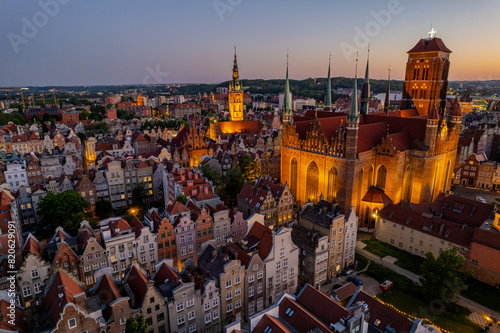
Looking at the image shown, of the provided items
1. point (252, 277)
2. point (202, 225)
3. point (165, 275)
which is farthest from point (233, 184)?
point (165, 275)

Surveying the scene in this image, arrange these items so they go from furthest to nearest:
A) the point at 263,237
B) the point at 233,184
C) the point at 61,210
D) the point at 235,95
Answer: the point at 235,95 < the point at 233,184 < the point at 61,210 < the point at 263,237

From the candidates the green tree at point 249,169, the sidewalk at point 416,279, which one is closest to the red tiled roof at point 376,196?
the sidewalk at point 416,279

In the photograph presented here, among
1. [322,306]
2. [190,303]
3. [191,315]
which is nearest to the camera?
[322,306]

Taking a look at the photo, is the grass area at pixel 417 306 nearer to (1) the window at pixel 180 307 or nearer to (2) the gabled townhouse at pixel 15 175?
(1) the window at pixel 180 307

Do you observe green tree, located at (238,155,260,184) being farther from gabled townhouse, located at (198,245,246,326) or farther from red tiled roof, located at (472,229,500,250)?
red tiled roof, located at (472,229,500,250)

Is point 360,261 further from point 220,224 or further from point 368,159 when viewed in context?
point 220,224

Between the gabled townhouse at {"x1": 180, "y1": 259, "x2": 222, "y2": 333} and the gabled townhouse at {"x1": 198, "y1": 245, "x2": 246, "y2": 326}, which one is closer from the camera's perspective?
the gabled townhouse at {"x1": 180, "y1": 259, "x2": 222, "y2": 333}

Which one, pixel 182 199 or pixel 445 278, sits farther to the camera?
pixel 182 199

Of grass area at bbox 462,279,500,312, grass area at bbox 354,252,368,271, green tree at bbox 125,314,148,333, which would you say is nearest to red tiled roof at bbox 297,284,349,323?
green tree at bbox 125,314,148,333
